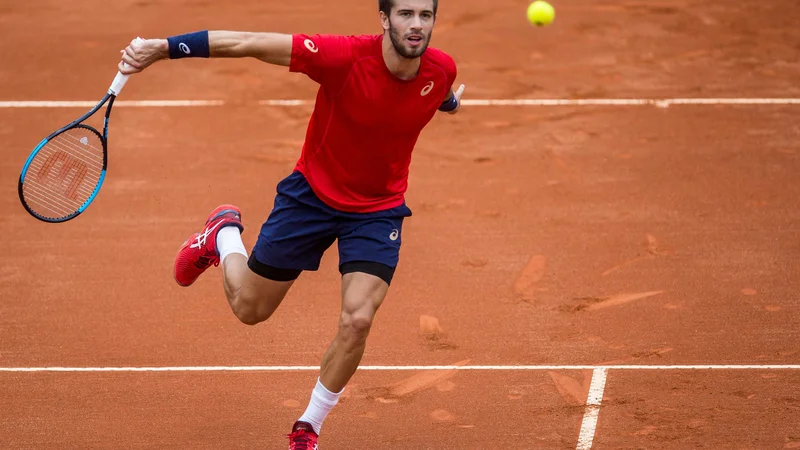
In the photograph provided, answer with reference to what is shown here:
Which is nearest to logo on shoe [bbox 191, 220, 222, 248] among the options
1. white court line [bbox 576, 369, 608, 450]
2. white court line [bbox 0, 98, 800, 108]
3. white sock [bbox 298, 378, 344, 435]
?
white sock [bbox 298, 378, 344, 435]

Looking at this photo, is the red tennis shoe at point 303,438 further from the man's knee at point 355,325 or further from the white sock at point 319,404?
the man's knee at point 355,325

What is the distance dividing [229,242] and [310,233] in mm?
861

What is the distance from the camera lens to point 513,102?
11742 mm

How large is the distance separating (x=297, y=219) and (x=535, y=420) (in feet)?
6.35

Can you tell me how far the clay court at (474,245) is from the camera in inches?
279

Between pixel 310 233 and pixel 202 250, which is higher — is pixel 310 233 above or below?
above

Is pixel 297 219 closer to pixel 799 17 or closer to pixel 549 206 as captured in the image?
pixel 549 206

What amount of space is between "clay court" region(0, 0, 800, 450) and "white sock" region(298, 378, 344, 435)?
23.4 inches

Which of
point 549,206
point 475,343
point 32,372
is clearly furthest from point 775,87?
point 32,372

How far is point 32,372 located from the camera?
7492mm

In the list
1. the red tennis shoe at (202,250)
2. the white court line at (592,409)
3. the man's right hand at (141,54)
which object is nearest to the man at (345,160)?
the man's right hand at (141,54)

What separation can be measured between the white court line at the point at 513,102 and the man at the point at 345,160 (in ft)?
17.1

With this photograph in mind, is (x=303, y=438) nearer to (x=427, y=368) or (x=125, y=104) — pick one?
(x=427, y=368)

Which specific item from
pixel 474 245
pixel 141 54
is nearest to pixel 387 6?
pixel 141 54
